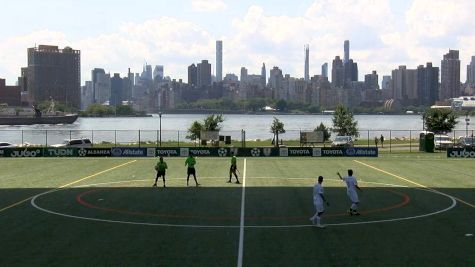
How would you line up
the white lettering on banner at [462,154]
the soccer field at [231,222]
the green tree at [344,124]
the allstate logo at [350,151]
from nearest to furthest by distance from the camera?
1. the soccer field at [231,222]
2. the white lettering on banner at [462,154]
3. the allstate logo at [350,151]
4. the green tree at [344,124]

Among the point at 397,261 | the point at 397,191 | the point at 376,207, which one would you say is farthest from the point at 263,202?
the point at 397,261

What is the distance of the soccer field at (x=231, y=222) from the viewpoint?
16.9 metres

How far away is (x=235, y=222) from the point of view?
73.5 ft

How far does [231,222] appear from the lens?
73.6ft

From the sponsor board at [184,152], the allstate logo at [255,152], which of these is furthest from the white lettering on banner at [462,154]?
the allstate logo at [255,152]

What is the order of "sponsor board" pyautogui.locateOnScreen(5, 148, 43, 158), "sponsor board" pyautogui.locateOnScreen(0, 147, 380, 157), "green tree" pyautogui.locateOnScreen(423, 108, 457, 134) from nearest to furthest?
1. "sponsor board" pyautogui.locateOnScreen(5, 148, 43, 158)
2. "sponsor board" pyautogui.locateOnScreen(0, 147, 380, 157)
3. "green tree" pyautogui.locateOnScreen(423, 108, 457, 134)

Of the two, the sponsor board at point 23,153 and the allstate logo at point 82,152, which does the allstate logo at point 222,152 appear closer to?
the allstate logo at point 82,152

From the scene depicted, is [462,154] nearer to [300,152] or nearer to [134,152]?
[300,152]

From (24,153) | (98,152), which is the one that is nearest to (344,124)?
(98,152)

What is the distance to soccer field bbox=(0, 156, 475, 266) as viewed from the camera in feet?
55.6

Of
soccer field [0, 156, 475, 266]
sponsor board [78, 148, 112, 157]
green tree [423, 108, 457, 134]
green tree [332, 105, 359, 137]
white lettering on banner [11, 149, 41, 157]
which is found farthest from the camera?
green tree [332, 105, 359, 137]

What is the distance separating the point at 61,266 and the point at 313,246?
743 cm

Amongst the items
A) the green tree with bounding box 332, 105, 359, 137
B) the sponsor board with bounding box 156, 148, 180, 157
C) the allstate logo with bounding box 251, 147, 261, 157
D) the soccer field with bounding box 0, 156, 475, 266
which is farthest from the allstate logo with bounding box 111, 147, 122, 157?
the green tree with bounding box 332, 105, 359, 137

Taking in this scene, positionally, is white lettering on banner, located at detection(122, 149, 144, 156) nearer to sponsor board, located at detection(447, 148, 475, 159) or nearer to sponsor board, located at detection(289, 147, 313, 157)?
sponsor board, located at detection(289, 147, 313, 157)
